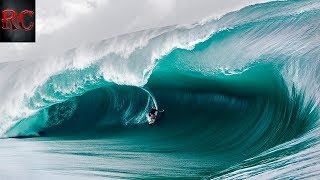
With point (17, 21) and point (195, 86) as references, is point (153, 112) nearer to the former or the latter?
point (195, 86)

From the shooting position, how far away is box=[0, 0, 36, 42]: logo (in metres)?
7.70

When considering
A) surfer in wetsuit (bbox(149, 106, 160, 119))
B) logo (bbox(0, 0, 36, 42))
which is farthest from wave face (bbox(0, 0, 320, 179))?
logo (bbox(0, 0, 36, 42))

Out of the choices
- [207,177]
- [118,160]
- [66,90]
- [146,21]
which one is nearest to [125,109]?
[66,90]

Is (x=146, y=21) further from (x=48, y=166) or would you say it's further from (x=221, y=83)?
(x=48, y=166)

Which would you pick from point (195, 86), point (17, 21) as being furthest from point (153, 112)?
point (17, 21)

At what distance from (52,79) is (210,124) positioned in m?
2.59

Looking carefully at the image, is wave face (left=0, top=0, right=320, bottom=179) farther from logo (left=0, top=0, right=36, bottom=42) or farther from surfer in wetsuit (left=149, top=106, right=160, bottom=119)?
logo (left=0, top=0, right=36, bottom=42)

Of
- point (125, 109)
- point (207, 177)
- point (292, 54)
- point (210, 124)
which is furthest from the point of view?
point (125, 109)

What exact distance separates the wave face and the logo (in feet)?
2.70

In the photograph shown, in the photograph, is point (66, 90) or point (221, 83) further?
point (66, 90)

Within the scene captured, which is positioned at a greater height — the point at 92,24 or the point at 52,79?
the point at 92,24

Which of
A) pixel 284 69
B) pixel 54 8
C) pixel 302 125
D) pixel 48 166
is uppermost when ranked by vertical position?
pixel 54 8

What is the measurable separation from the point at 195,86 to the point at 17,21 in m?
2.52

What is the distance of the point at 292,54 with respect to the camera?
22.8 feet
